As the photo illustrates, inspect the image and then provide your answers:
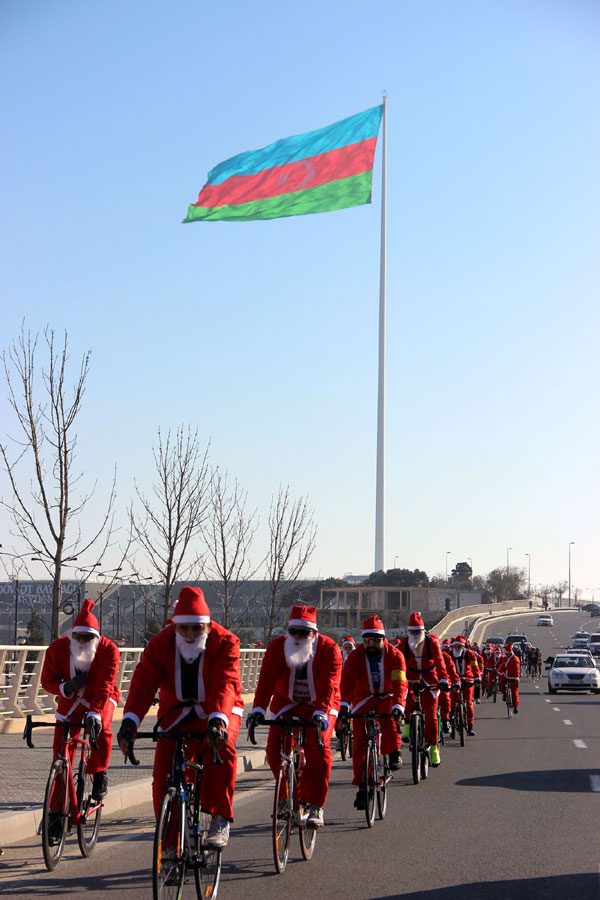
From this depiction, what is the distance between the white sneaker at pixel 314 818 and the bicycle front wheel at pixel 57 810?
1863 millimetres

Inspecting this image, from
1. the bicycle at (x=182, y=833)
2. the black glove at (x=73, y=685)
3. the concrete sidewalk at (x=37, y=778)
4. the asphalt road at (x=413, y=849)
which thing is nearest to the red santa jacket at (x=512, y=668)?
the concrete sidewalk at (x=37, y=778)

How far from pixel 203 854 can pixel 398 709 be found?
4.64m

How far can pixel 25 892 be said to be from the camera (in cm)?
784

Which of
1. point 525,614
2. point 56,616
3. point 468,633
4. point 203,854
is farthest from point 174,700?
point 525,614

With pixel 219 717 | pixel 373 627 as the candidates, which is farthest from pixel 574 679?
pixel 219 717

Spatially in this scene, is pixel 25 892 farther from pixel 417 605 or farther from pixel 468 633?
pixel 417 605

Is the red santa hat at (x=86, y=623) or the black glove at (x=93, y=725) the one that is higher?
the red santa hat at (x=86, y=623)

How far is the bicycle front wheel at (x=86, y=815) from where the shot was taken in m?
9.21

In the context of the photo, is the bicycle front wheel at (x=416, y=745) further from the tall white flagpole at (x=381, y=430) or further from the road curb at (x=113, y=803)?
the tall white flagpole at (x=381, y=430)

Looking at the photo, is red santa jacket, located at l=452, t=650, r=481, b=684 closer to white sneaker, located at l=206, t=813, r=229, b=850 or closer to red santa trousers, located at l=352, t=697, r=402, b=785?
red santa trousers, located at l=352, t=697, r=402, b=785

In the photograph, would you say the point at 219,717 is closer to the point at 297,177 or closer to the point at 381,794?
the point at 381,794

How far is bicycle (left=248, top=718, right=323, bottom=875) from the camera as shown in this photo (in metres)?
8.68

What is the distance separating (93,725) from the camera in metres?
9.02

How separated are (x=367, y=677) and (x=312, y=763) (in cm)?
270
